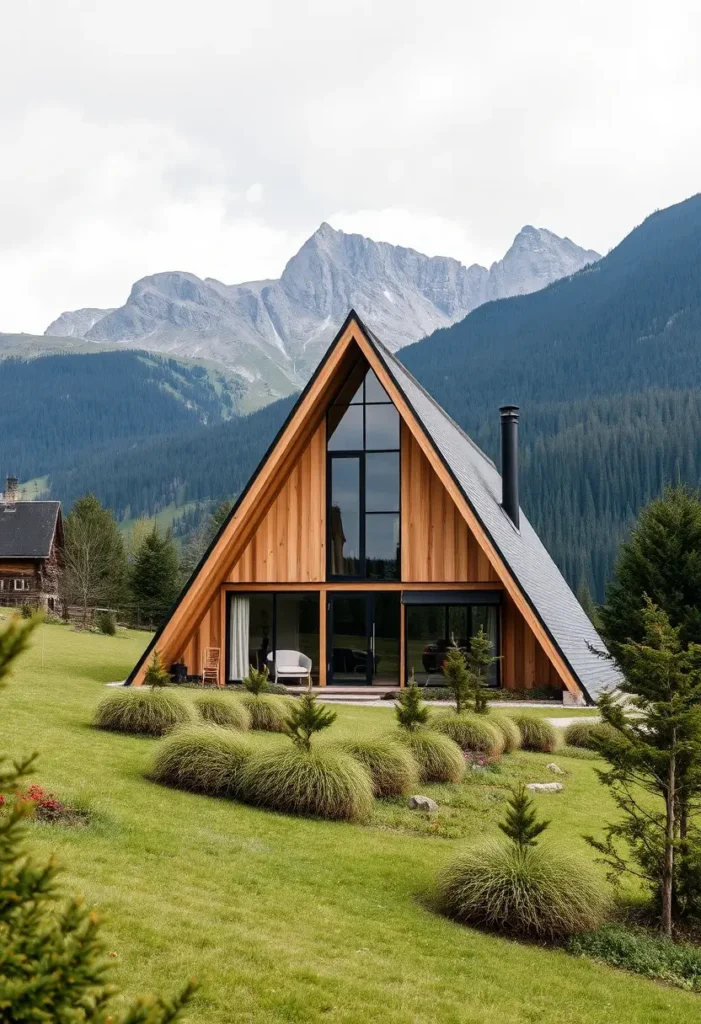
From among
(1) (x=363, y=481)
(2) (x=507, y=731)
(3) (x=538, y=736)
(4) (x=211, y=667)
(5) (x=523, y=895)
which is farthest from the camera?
(1) (x=363, y=481)

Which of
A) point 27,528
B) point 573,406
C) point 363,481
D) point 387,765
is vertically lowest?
point 387,765

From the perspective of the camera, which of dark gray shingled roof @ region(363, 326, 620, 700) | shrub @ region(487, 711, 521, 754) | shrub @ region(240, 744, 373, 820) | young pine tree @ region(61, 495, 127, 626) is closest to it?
shrub @ region(240, 744, 373, 820)

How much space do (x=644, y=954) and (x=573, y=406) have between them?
118m

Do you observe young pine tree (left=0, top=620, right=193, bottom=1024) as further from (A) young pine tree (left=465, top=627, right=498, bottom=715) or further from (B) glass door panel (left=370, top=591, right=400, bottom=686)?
(B) glass door panel (left=370, top=591, right=400, bottom=686)

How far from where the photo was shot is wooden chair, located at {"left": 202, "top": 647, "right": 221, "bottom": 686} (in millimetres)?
20750

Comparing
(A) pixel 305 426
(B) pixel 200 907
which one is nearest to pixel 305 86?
(A) pixel 305 426

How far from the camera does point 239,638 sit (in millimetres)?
21375

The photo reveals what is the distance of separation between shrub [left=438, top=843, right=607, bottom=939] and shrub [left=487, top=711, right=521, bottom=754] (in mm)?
6049

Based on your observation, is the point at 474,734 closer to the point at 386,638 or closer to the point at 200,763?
the point at 200,763

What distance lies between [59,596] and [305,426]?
30.6 m

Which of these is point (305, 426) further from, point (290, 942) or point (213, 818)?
point (290, 942)

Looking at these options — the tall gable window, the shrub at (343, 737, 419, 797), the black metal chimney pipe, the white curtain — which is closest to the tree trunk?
the shrub at (343, 737, 419, 797)

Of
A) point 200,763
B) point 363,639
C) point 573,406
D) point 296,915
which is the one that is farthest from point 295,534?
point 573,406

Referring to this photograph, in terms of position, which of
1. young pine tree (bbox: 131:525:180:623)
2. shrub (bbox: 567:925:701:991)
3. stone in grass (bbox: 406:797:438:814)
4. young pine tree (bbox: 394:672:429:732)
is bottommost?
shrub (bbox: 567:925:701:991)
